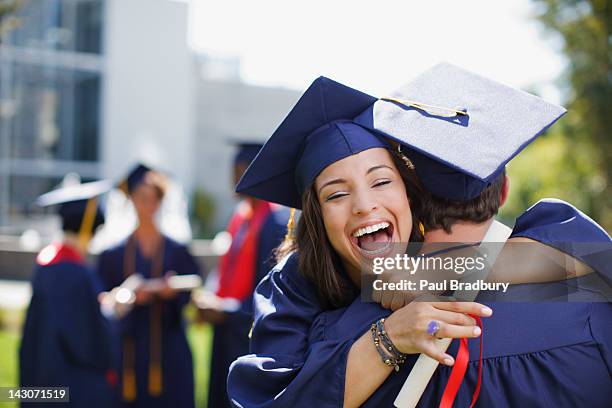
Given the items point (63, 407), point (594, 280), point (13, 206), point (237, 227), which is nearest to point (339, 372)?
point (594, 280)

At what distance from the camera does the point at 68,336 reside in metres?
3.92

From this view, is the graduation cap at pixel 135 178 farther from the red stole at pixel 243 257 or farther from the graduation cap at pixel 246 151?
the red stole at pixel 243 257

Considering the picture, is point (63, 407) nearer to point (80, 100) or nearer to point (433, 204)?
point (433, 204)

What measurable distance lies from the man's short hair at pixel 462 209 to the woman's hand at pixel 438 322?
384 millimetres

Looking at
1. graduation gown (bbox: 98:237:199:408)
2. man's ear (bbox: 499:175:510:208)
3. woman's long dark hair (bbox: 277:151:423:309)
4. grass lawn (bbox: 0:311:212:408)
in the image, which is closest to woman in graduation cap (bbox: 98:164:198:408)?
graduation gown (bbox: 98:237:199:408)

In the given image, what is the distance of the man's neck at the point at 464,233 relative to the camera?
1.77 meters

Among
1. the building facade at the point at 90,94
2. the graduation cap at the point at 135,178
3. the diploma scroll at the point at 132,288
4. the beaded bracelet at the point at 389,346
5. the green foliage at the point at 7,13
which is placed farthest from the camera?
the building facade at the point at 90,94

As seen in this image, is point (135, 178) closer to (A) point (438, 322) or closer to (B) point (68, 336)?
(B) point (68, 336)

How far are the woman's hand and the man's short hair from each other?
38 cm

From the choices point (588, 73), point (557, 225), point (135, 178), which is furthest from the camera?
point (588, 73)

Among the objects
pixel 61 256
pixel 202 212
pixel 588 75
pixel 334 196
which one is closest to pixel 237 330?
pixel 61 256

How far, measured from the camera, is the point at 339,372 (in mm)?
1572

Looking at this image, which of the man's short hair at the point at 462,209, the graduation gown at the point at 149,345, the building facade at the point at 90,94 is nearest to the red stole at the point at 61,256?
the graduation gown at the point at 149,345

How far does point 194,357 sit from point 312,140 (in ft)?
18.0
